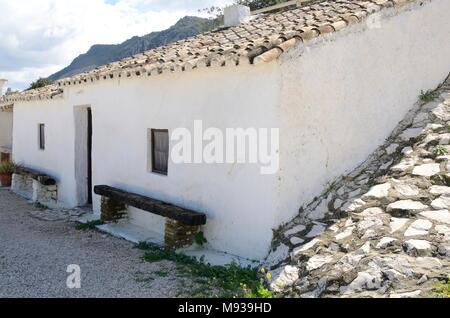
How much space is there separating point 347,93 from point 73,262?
14.9 ft

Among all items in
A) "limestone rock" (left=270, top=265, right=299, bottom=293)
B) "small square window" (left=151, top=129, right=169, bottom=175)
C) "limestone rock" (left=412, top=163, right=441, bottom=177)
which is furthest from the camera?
"small square window" (left=151, top=129, right=169, bottom=175)

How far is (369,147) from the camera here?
23.4ft

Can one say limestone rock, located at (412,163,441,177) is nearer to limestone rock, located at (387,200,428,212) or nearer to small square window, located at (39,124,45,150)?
limestone rock, located at (387,200,428,212)

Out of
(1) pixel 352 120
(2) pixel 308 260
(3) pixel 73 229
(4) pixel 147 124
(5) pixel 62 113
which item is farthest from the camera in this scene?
(5) pixel 62 113

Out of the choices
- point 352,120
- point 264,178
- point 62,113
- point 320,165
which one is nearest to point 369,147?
point 352,120

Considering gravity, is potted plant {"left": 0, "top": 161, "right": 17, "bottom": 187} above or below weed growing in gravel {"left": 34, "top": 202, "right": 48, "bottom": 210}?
above

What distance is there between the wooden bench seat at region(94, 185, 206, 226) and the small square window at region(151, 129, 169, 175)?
564 millimetres

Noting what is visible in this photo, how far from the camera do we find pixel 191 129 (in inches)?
267

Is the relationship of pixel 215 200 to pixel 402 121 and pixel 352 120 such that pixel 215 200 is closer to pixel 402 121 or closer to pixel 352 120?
pixel 352 120

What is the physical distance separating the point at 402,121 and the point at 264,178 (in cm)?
339

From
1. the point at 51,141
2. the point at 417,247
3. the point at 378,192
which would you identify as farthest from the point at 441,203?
the point at 51,141

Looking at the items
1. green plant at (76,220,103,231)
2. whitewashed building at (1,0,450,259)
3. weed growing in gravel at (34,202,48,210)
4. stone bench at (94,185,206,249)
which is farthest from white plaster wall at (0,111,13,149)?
stone bench at (94,185,206,249)

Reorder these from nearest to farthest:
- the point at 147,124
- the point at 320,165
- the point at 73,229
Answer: the point at 320,165
the point at 147,124
the point at 73,229

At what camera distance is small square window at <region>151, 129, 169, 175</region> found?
752 centimetres
